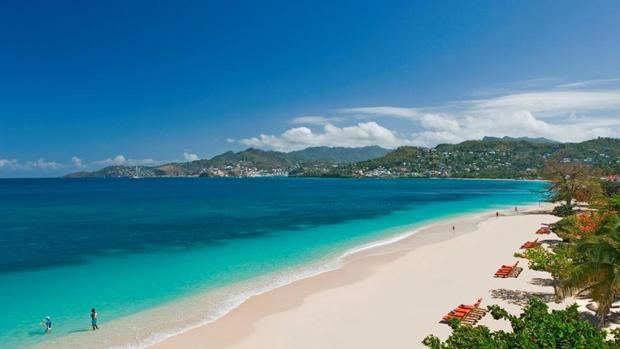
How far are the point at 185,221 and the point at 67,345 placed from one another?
174 feet

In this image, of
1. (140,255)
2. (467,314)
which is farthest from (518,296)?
(140,255)

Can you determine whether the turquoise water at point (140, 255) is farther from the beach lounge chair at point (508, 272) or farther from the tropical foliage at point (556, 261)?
the tropical foliage at point (556, 261)

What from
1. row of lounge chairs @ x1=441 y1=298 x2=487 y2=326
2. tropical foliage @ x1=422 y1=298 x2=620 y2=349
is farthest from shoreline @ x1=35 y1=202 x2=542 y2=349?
tropical foliage @ x1=422 y1=298 x2=620 y2=349

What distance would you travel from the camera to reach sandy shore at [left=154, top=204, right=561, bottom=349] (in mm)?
20672

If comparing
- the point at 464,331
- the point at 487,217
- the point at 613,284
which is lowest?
the point at 487,217

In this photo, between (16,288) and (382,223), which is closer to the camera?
(16,288)

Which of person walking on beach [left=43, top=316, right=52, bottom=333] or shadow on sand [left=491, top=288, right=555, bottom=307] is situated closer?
person walking on beach [left=43, top=316, right=52, bottom=333]

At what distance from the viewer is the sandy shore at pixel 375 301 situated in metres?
20.7

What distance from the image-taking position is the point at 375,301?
26500 mm

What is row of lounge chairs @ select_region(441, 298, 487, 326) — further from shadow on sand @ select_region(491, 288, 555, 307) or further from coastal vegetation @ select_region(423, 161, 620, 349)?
shadow on sand @ select_region(491, 288, 555, 307)

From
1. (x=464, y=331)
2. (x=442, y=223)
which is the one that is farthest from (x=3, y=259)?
(x=442, y=223)

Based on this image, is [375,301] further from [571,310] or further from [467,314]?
[571,310]

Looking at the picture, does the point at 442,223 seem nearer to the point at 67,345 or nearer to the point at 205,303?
the point at 205,303

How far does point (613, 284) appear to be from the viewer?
53.2 feet
